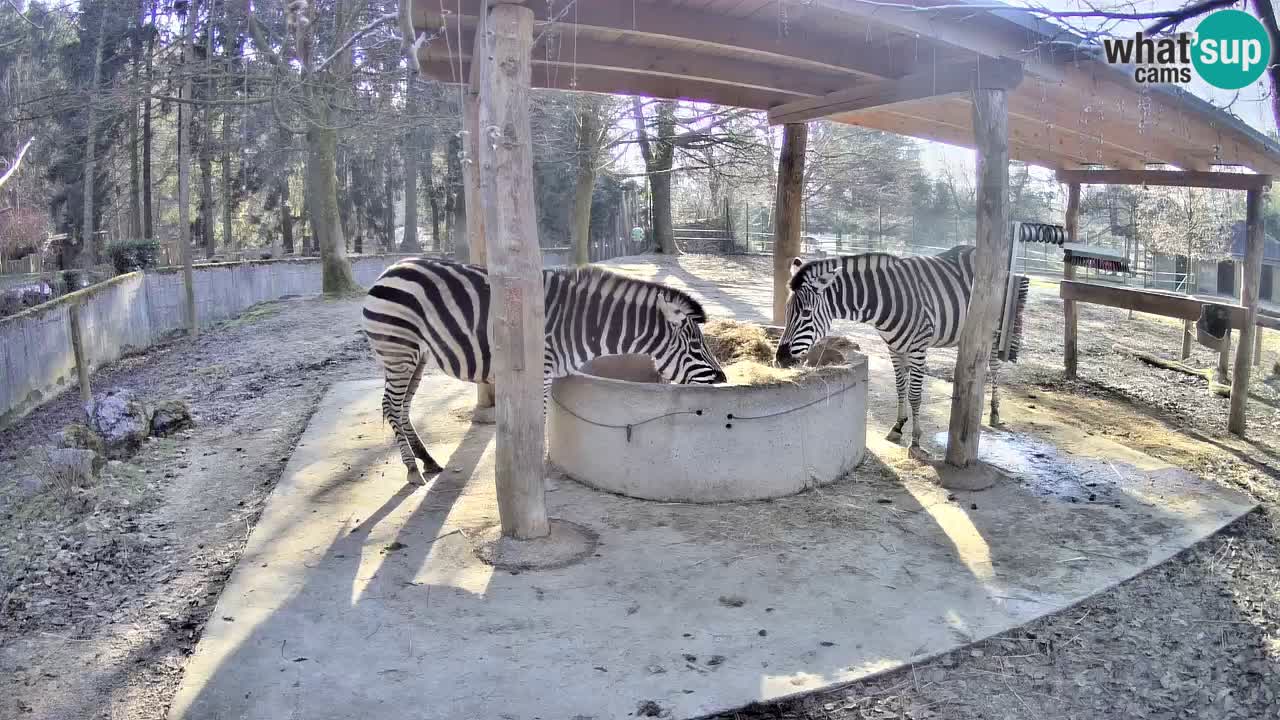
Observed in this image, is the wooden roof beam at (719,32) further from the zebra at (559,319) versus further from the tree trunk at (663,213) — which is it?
the tree trunk at (663,213)

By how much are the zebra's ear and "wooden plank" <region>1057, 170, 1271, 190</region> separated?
6.05 metres

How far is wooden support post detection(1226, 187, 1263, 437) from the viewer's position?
25.7ft

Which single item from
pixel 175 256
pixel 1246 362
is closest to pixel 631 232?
pixel 175 256

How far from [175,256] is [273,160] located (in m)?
4.13

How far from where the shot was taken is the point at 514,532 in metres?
4.89

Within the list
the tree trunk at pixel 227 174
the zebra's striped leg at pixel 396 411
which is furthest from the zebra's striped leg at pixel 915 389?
the tree trunk at pixel 227 174

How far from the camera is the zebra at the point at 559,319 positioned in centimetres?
598

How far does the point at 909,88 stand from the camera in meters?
6.54

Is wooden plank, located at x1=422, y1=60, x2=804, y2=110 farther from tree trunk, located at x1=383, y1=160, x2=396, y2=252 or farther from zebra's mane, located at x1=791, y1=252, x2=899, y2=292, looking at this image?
tree trunk, located at x1=383, y1=160, x2=396, y2=252

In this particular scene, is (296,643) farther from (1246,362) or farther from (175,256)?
(175,256)

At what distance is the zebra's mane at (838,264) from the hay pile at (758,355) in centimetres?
68

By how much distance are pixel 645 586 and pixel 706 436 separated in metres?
1.40

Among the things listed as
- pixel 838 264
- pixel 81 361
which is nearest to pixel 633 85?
pixel 838 264

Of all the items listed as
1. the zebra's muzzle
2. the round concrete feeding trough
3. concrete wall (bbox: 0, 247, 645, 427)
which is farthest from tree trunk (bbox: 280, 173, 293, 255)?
the round concrete feeding trough
